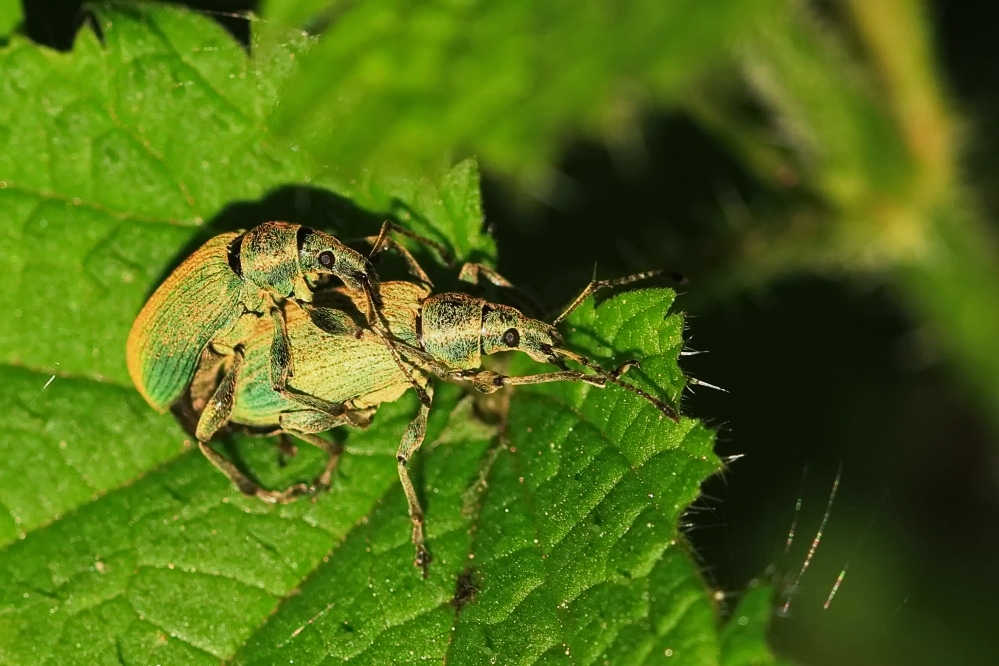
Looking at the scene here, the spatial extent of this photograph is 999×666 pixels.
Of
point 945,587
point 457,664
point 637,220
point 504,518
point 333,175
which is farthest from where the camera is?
point 637,220

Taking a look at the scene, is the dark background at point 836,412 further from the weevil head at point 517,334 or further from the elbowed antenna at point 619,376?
the elbowed antenna at point 619,376

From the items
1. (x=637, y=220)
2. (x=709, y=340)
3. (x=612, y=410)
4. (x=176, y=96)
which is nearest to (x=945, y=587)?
(x=709, y=340)

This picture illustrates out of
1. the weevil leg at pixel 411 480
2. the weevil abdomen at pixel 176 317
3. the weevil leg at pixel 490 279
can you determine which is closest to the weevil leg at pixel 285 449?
the weevil abdomen at pixel 176 317

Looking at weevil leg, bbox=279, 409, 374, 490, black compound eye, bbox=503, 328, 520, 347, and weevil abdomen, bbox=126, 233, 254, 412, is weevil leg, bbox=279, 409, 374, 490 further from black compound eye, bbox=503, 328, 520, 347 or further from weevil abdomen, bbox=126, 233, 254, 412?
black compound eye, bbox=503, 328, 520, 347

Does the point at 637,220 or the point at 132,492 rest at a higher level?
the point at 637,220

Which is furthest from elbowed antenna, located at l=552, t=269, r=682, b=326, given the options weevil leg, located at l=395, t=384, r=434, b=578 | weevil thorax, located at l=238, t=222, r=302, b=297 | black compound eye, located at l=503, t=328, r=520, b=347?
weevil thorax, located at l=238, t=222, r=302, b=297

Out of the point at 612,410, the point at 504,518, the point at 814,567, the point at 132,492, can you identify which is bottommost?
the point at 814,567

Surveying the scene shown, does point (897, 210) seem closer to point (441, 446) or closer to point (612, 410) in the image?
point (612, 410)

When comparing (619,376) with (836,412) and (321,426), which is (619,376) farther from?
(836,412)
